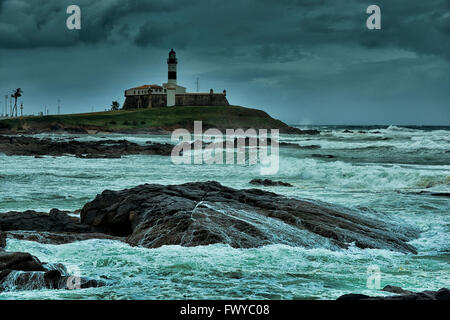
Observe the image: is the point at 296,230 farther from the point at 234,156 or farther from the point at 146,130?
the point at 146,130

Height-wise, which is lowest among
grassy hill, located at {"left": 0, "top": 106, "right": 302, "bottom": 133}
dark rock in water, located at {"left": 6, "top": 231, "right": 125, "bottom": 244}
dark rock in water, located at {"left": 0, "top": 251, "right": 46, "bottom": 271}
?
dark rock in water, located at {"left": 6, "top": 231, "right": 125, "bottom": 244}

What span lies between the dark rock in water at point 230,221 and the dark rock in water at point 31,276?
2017 mm

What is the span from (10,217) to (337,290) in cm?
626

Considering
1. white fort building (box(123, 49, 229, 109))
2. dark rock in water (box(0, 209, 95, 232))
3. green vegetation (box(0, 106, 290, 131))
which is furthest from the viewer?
white fort building (box(123, 49, 229, 109))

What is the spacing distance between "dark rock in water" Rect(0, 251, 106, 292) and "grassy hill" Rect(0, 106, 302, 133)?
260ft

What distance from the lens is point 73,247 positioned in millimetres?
7605

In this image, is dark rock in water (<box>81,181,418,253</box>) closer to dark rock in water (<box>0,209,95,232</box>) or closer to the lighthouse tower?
dark rock in water (<box>0,209,95,232</box>)

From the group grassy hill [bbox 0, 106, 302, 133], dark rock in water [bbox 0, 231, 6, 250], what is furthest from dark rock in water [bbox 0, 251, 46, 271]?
grassy hill [bbox 0, 106, 302, 133]

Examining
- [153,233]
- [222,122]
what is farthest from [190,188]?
[222,122]

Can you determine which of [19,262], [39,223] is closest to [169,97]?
[39,223]

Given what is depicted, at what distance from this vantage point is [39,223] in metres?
8.88

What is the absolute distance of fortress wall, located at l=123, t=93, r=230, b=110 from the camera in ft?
390

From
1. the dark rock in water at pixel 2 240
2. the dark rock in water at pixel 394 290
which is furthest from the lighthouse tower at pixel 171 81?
the dark rock in water at pixel 394 290

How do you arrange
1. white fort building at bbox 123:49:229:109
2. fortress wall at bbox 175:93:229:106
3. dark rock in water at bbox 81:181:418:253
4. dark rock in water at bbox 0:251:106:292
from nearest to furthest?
dark rock in water at bbox 0:251:106:292, dark rock in water at bbox 81:181:418:253, white fort building at bbox 123:49:229:109, fortress wall at bbox 175:93:229:106
